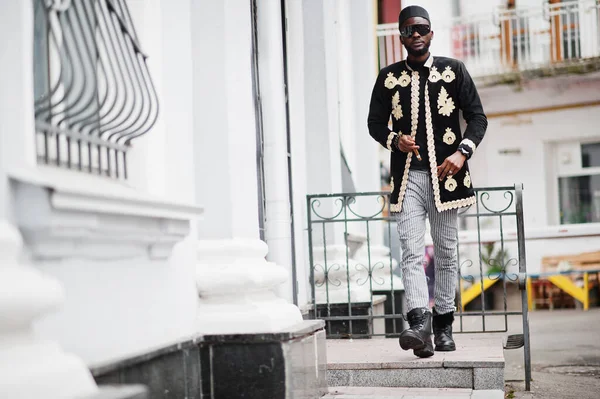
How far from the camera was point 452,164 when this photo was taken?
5098mm

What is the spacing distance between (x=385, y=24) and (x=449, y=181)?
13.4 meters

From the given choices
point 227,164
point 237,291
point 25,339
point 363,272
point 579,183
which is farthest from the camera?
point 579,183

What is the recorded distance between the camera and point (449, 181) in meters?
5.19

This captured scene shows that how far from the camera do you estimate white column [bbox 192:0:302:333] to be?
448 cm

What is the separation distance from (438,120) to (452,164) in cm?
30

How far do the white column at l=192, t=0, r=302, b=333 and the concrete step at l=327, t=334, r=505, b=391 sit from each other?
72 centimetres

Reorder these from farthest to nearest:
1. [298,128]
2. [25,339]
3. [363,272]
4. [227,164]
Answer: [363,272], [298,128], [227,164], [25,339]

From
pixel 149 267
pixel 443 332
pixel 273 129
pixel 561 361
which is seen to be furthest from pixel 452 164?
pixel 561 361

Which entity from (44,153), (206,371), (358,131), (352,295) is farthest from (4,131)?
(358,131)

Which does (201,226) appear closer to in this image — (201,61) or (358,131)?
(201,61)

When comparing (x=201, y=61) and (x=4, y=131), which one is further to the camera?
(x=201, y=61)

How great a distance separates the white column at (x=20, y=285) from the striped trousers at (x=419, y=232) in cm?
276

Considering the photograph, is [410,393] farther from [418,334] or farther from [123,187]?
[123,187]

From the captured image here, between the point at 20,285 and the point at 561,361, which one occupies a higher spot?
the point at 20,285
